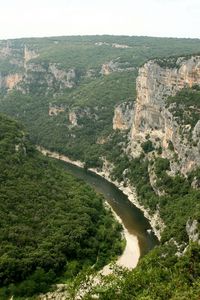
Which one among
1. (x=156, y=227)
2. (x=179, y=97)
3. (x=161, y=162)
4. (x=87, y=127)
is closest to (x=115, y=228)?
(x=156, y=227)

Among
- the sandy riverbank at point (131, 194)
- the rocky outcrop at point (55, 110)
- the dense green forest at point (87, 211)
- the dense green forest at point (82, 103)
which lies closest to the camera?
the dense green forest at point (87, 211)

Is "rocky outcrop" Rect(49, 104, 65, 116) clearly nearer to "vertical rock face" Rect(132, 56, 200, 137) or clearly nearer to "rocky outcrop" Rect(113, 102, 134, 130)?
"rocky outcrop" Rect(113, 102, 134, 130)

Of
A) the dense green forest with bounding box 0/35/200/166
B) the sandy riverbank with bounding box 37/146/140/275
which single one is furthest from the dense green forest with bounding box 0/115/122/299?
the dense green forest with bounding box 0/35/200/166

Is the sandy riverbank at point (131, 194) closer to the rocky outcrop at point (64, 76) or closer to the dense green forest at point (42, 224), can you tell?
the dense green forest at point (42, 224)

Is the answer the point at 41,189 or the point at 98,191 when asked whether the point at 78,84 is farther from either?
the point at 41,189

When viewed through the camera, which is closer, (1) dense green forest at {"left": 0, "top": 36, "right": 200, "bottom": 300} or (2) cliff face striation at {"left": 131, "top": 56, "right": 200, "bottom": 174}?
(1) dense green forest at {"left": 0, "top": 36, "right": 200, "bottom": 300}

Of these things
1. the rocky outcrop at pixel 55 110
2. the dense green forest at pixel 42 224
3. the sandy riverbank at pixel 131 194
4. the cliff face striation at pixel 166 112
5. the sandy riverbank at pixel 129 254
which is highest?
the cliff face striation at pixel 166 112

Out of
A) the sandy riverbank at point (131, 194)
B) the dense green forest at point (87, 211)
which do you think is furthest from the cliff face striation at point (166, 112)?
the sandy riverbank at point (131, 194)
